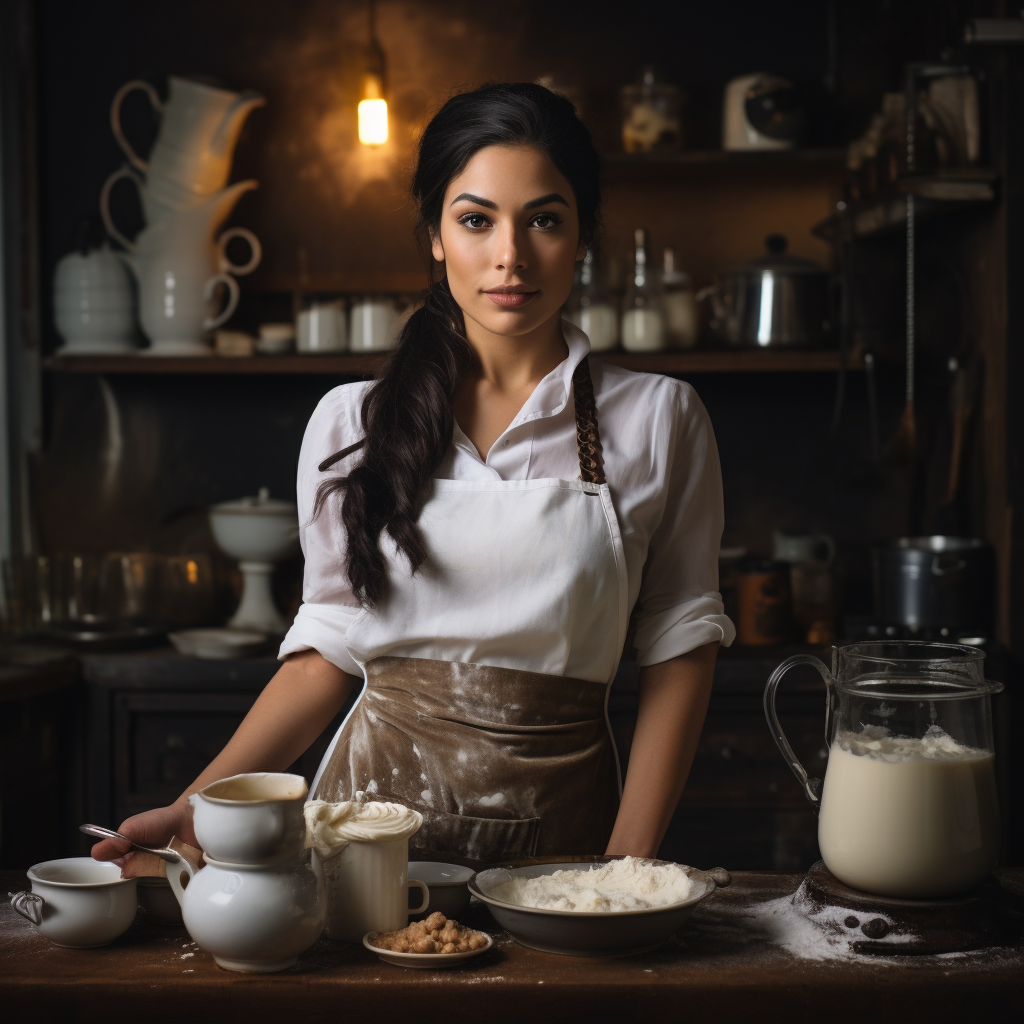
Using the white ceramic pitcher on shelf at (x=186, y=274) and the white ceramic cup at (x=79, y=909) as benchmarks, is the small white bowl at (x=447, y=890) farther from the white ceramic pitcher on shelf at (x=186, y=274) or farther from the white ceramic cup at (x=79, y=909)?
the white ceramic pitcher on shelf at (x=186, y=274)

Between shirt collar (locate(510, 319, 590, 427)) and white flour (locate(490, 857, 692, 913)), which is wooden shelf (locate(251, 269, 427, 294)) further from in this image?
white flour (locate(490, 857, 692, 913))

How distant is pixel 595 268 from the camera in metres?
2.90

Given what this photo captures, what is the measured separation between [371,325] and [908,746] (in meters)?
2.11

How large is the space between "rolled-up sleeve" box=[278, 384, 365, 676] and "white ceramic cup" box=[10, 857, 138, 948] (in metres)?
0.46

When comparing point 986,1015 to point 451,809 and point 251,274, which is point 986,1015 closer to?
point 451,809

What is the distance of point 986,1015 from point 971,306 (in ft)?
7.19

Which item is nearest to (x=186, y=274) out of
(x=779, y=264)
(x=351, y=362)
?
(x=351, y=362)

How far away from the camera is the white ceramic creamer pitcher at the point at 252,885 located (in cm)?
89

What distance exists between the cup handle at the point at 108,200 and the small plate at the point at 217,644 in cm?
103

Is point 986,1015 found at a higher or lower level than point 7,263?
lower

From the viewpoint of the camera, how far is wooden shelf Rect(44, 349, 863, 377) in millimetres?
2832


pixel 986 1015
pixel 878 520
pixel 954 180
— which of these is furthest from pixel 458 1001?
pixel 878 520

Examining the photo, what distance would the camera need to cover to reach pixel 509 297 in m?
1.36

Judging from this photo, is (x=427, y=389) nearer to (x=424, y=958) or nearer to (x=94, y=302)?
(x=424, y=958)
